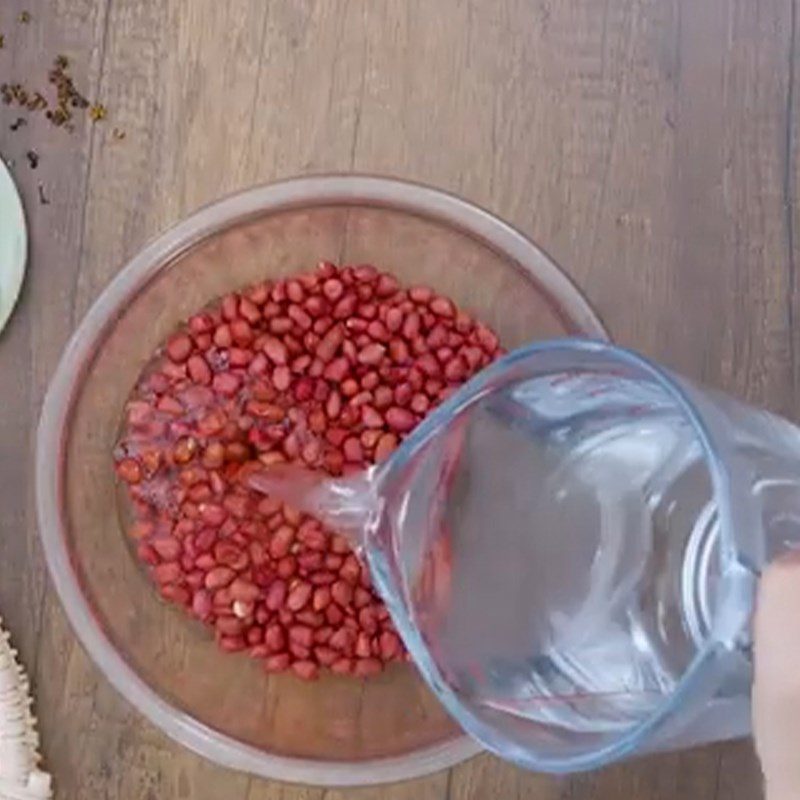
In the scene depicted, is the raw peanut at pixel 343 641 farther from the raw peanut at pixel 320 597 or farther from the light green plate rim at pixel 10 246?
the light green plate rim at pixel 10 246

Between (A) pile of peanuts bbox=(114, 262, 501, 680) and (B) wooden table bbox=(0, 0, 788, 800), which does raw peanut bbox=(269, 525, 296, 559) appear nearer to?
(A) pile of peanuts bbox=(114, 262, 501, 680)

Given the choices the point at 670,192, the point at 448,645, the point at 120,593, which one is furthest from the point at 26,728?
the point at 670,192

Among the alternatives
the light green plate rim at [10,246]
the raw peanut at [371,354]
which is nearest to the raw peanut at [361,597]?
the raw peanut at [371,354]

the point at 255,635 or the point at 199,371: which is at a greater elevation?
the point at 199,371

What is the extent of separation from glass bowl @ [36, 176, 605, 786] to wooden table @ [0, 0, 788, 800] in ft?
0.08

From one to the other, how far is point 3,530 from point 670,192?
16.4 inches

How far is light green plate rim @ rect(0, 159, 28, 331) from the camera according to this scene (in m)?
0.81

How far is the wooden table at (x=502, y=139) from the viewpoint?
83 centimetres

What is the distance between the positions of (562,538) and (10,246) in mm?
351

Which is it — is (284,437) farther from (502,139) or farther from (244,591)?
(502,139)

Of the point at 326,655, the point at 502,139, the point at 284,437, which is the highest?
the point at 502,139

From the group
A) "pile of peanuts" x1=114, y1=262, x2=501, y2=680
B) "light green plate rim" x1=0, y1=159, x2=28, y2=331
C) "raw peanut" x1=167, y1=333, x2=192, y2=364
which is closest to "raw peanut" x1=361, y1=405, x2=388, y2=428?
"pile of peanuts" x1=114, y1=262, x2=501, y2=680

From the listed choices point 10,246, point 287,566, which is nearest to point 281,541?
point 287,566

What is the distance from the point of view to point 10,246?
81 cm
